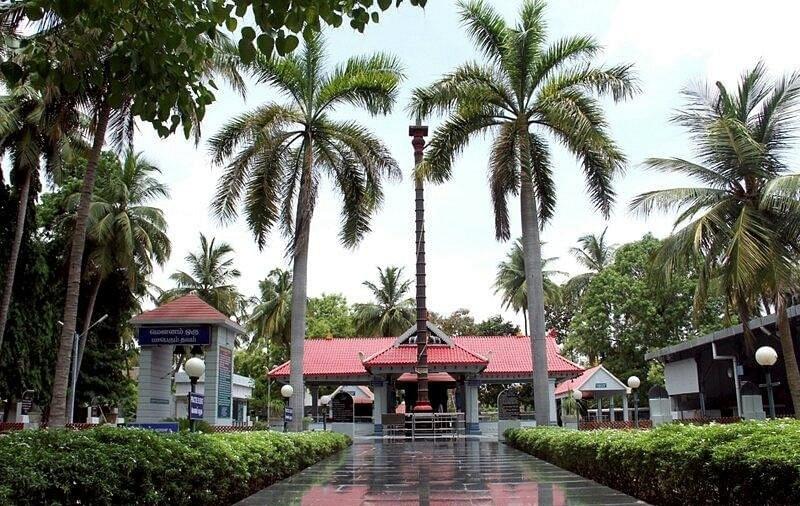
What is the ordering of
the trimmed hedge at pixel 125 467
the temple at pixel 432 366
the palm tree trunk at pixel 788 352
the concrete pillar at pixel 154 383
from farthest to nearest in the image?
the temple at pixel 432 366 → the concrete pillar at pixel 154 383 → the palm tree trunk at pixel 788 352 → the trimmed hedge at pixel 125 467

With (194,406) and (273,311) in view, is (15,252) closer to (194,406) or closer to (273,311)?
(194,406)

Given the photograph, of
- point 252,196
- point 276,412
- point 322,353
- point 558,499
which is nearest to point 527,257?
point 252,196

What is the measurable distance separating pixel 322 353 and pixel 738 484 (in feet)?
92.5

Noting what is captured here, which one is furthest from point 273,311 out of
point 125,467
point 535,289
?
point 125,467

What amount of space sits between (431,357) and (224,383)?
39.1 feet

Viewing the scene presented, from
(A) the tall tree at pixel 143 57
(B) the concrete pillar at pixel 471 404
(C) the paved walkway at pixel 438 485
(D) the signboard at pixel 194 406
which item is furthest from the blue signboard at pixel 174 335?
(B) the concrete pillar at pixel 471 404

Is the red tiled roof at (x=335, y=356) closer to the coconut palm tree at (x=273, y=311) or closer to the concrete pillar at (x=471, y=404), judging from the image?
the concrete pillar at (x=471, y=404)

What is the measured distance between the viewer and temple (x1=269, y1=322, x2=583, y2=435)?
29031mm

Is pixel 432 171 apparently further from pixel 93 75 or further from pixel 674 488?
pixel 93 75

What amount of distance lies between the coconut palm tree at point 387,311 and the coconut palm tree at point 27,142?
25335mm

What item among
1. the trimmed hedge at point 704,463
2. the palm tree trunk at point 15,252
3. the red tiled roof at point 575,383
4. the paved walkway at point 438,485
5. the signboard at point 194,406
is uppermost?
the palm tree trunk at point 15,252

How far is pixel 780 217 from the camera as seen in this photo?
15977 mm

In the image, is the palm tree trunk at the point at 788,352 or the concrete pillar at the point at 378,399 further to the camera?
the concrete pillar at the point at 378,399

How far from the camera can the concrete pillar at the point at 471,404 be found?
31.1 metres
